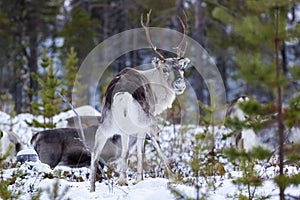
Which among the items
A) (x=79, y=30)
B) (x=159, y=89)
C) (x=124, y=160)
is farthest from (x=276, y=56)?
(x=79, y=30)

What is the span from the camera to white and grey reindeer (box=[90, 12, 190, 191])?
736cm

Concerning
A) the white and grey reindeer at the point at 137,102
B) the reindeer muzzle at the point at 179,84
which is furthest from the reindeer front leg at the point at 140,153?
the reindeer muzzle at the point at 179,84

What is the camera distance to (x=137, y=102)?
743cm

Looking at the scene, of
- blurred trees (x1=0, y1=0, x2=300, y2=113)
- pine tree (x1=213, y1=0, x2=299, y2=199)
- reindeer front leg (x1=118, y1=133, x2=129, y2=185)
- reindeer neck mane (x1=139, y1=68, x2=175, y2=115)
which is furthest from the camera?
blurred trees (x1=0, y1=0, x2=300, y2=113)

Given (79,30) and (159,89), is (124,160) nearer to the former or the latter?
(159,89)

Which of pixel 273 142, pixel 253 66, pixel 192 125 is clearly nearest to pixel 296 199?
pixel 253 66

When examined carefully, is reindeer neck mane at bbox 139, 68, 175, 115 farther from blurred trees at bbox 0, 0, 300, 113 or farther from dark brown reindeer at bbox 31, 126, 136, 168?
blurred trees at bbox 0, 0, 300, 113

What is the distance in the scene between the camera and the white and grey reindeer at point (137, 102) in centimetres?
736

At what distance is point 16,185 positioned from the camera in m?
6.68

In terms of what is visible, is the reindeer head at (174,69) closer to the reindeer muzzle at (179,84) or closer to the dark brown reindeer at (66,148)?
the reindeer muzzle at (179,84)

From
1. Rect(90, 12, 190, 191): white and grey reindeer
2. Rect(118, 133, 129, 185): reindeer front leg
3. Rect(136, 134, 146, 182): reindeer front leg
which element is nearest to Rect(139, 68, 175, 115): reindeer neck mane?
Rect(90, 12, 190, 191): white and grey reindeer

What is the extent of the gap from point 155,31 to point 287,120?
20.0 m

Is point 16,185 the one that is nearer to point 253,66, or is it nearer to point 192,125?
point 253,66

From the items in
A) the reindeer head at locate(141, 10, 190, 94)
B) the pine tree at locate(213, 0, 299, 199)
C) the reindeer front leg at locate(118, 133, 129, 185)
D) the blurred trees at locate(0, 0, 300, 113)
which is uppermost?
the blurred trees at locate(0, 0, 300, 113)
